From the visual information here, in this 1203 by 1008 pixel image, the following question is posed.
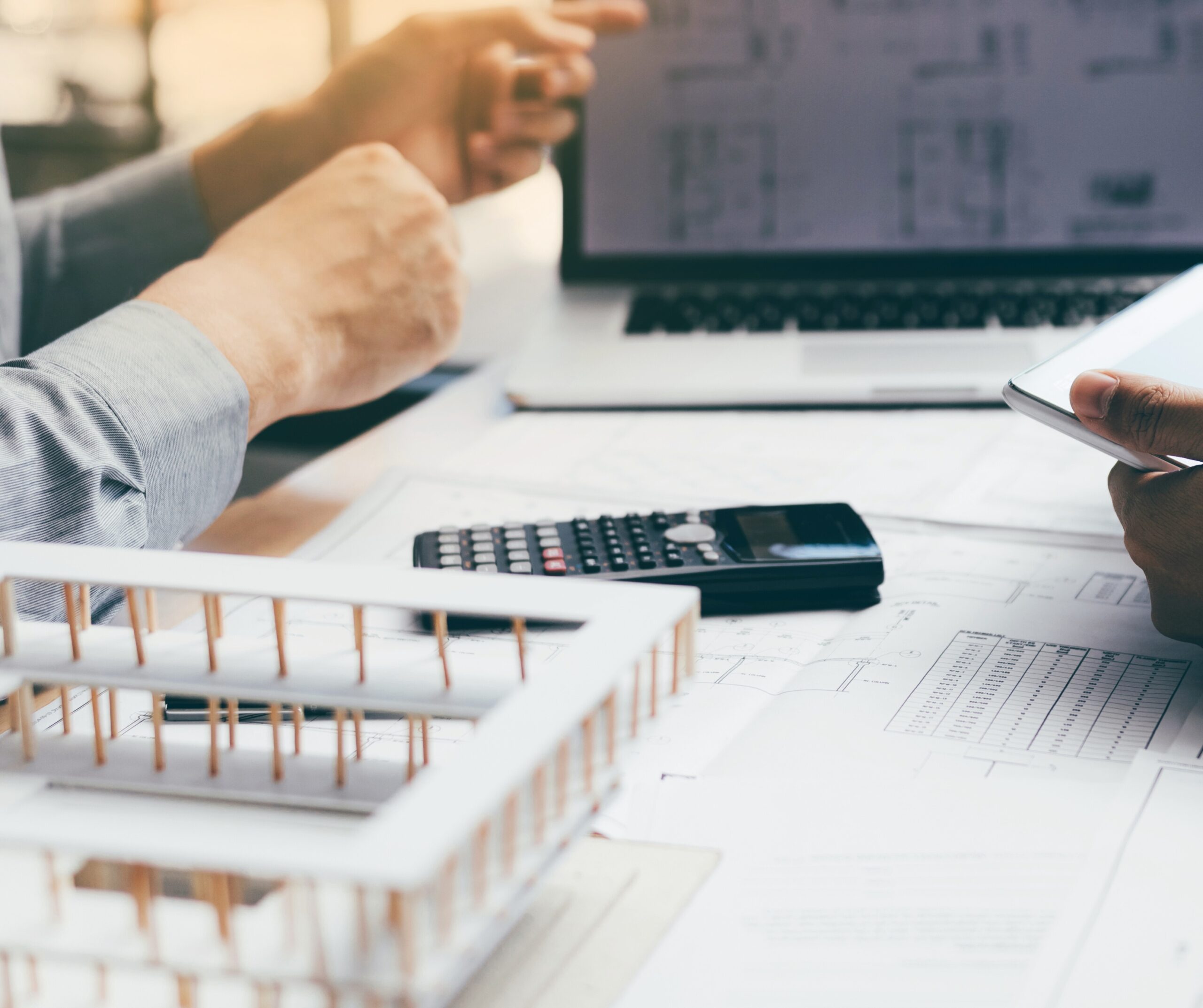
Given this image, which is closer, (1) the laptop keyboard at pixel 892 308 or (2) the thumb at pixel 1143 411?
(2) the thumb at pixel 1143 411

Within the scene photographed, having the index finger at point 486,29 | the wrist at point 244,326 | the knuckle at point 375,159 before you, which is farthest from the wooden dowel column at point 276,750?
the index finger at point 486,29

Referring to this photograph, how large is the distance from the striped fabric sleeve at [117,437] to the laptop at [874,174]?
38 centimetres

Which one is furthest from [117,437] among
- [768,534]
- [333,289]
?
[768,534]

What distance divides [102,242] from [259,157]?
13 centimetres

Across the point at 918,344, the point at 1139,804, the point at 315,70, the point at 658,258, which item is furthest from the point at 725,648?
the point at 315,70

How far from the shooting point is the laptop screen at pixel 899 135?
90cm

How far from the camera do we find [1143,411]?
1.34 feet

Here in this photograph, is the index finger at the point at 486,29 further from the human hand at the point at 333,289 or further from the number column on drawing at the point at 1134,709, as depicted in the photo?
the number column on drawing at the point at 1134,709

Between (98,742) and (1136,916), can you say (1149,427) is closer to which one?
(1136,916)

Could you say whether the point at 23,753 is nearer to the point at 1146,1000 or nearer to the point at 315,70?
the point at 1146,1000

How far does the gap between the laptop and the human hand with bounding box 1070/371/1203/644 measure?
16.4 inches

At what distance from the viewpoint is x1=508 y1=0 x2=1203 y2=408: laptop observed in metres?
0.88

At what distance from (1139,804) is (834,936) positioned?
0.37 feet

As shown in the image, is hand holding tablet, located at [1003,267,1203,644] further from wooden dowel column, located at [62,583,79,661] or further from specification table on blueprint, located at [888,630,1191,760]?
wooden dowel column, located at [62,583,79,661]
